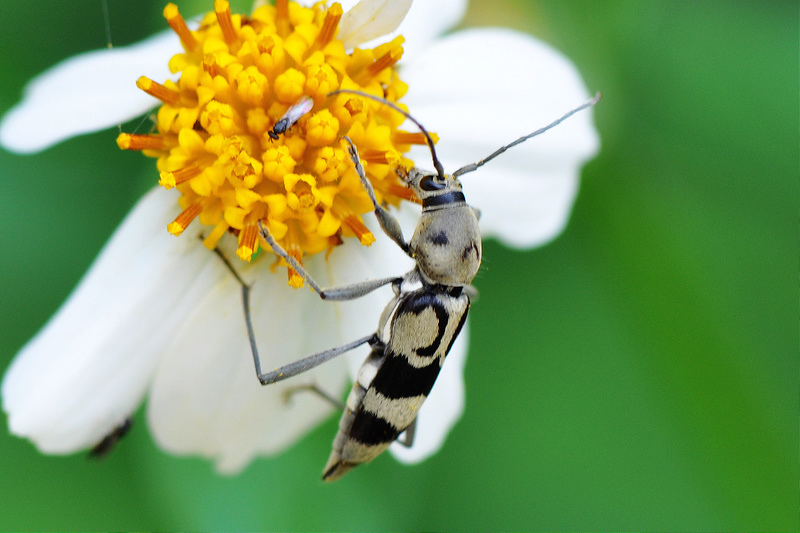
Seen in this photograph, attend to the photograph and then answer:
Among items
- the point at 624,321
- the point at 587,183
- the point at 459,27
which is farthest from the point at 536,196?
the point at 459,27

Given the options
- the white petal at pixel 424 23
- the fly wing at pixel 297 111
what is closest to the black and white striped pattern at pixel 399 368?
the fly wing at pixel 297 111

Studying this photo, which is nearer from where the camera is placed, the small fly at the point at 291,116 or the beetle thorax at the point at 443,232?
the small fly at the point at 291,116

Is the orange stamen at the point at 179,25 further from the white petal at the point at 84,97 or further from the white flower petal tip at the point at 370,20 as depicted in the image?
the white flower petal tip at the point at 370,20

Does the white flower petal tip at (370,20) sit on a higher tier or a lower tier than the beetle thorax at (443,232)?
higher

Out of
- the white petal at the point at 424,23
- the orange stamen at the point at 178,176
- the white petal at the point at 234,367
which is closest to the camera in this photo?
the orange stamen at the point at 178,176

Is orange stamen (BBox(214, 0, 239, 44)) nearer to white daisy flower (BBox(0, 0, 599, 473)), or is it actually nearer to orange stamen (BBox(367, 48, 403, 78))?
white daisy flower (BBox(0, 0, 599, 473))

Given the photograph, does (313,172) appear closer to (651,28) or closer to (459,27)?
(459,27)

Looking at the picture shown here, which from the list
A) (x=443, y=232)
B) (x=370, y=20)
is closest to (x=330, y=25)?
(x=370, y=20)
